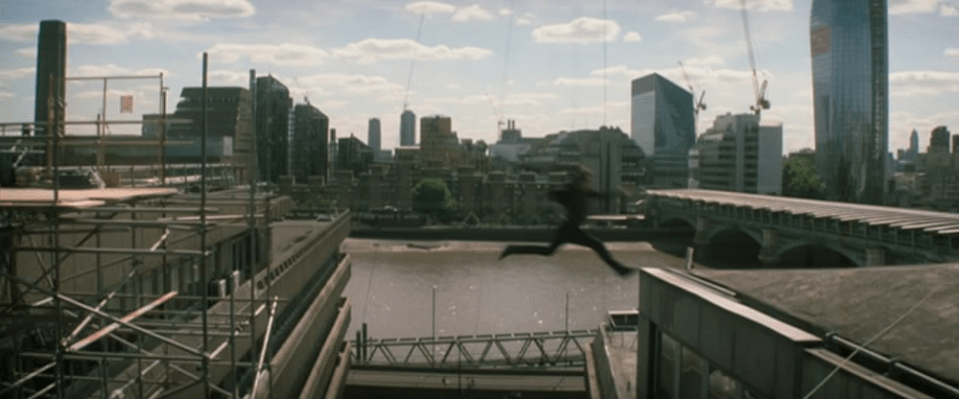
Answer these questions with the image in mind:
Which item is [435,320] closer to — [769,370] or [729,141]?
[769,370]

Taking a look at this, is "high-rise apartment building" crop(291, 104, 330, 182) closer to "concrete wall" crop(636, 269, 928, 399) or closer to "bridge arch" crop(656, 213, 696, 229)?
"bridge arch" crop(656, 213, 696, 229)

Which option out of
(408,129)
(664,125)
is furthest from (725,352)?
(408,129)

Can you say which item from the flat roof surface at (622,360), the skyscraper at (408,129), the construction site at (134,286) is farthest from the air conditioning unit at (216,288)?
the skyscraper at (408,129)

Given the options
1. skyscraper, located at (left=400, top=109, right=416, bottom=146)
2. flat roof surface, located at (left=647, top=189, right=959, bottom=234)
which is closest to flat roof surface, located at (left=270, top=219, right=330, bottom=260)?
flat roof surface, located at (left=647, top=189, right=959, bottom=234)

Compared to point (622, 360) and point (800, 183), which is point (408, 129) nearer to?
point (800, 183)

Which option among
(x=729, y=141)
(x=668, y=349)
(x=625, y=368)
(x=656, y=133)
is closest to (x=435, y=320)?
(x=625, y=368)

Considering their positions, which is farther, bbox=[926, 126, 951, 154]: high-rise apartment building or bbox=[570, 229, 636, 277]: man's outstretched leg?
bbox=[926, 126, 951, 154]: high-rise apartment building
